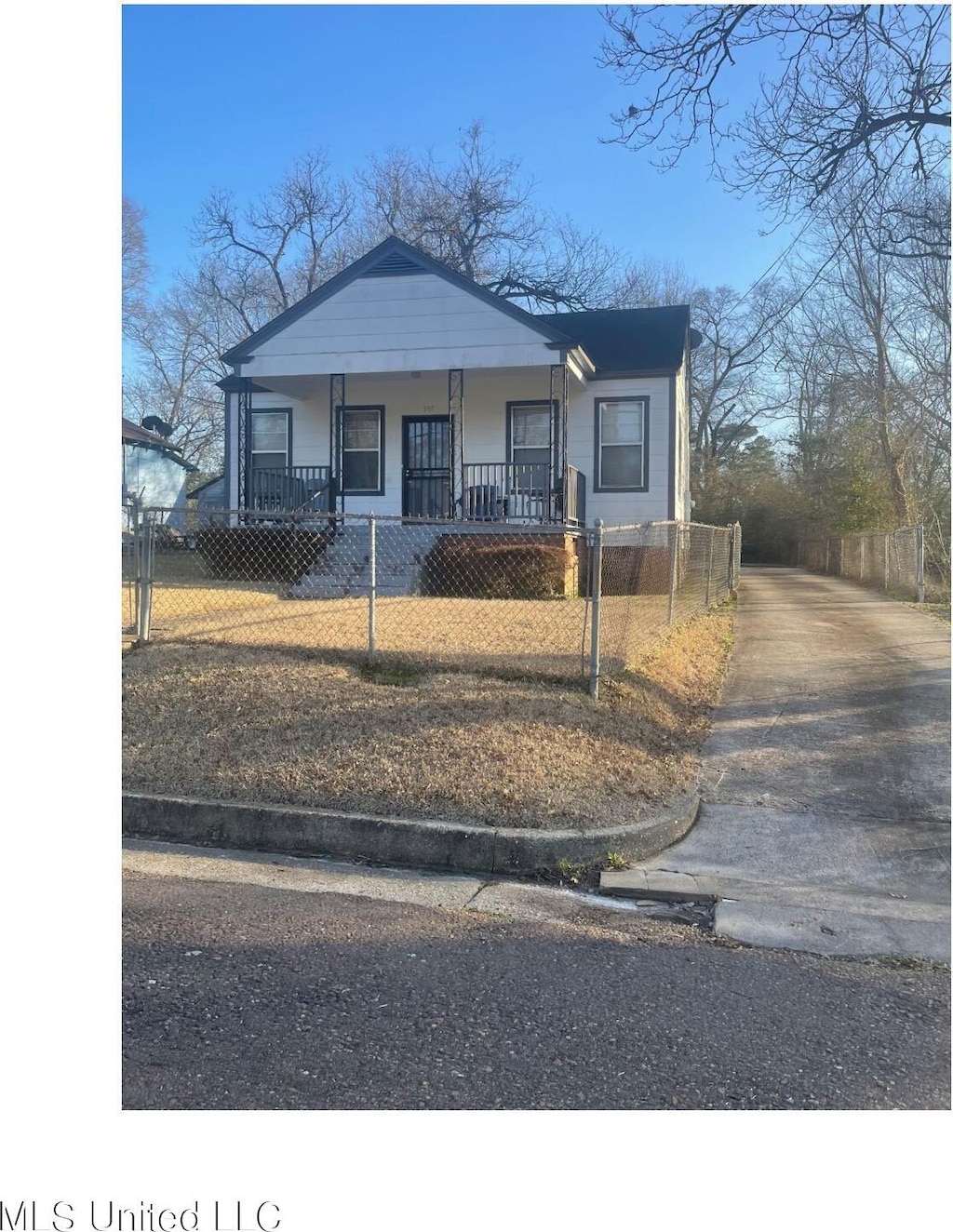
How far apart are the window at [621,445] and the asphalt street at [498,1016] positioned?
1273 centimetres

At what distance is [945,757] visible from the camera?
6281 mm

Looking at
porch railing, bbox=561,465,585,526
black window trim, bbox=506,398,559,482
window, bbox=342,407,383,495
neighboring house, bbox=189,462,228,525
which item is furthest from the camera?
neighboring house, bbox=189,462,228,525

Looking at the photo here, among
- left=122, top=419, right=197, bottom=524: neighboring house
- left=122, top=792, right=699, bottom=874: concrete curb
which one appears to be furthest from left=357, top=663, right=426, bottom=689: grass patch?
left=122, top=419, right=197, bottom=524: neighboring house

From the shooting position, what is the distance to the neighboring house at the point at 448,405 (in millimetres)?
14266

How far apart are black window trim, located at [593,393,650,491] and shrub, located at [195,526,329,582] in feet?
16.7

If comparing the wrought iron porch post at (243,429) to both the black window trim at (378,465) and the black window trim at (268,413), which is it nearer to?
the black window trim at (268,413)

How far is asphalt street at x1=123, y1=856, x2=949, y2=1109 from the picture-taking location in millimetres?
2609

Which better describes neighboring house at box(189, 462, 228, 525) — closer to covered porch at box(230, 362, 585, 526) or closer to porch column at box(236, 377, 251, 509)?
porch column at box(236, 377, 251, 509)

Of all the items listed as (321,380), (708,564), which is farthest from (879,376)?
(321,380)

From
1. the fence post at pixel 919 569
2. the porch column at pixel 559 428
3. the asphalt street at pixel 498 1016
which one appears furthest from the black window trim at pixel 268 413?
the asphalt street at pixel 498 1016

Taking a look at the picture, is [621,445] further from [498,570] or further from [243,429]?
[243,429]

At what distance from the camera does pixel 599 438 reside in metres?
16.1
